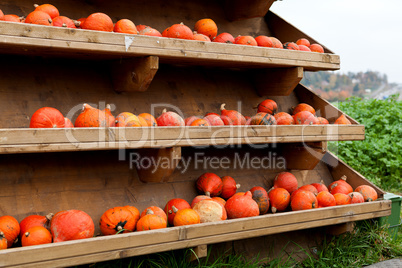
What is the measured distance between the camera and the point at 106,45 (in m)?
2.29

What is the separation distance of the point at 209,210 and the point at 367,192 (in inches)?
58.0

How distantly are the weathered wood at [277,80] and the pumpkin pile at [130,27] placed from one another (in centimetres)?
19

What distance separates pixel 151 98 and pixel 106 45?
75 cm

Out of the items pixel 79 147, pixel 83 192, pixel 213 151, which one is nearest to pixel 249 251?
pixel 213 151

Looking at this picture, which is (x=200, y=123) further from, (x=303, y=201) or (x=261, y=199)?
(x=303, y=201)

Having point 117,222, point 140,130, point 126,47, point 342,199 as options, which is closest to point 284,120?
point 342,199

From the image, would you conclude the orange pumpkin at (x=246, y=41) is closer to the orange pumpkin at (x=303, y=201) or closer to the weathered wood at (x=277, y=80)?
the weathered wood at (x=277, y=80)

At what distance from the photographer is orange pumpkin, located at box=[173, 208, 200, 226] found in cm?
244

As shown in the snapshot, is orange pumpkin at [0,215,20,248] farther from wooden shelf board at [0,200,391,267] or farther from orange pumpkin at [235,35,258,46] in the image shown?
orange pumpkin at [235,35,258,46]

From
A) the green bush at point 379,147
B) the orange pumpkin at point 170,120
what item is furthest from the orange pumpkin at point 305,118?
the green bush at point 379,147

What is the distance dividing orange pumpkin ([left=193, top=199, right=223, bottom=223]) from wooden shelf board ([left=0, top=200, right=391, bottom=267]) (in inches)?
3.6

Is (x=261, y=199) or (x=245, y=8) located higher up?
(x=245, y=8)

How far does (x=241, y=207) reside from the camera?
8.87 ft

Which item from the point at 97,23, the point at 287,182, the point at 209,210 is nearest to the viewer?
the point at 97,23
